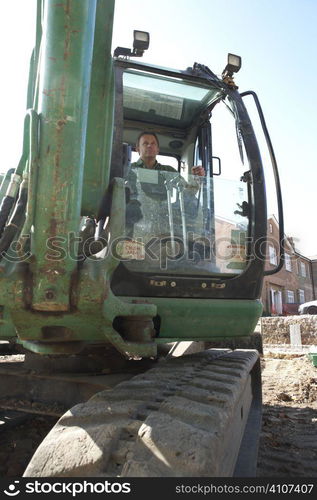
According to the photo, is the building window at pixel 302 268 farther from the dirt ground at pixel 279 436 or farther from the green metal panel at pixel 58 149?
the green metal panel at pixel 58 149

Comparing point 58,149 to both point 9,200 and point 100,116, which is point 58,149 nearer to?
point 9,200

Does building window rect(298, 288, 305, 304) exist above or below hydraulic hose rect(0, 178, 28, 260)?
above

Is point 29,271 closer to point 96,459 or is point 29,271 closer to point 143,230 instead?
point 96,459

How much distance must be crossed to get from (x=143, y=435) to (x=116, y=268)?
931 millimetres

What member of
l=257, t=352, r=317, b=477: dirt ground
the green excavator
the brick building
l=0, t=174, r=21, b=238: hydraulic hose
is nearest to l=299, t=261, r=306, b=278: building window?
the brick building

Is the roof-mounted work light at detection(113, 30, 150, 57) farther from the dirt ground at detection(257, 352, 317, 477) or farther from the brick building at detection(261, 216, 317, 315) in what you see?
the brick building at detection(261, 216, 317, 315)

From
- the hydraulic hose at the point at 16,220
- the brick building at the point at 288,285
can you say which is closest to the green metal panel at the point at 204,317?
the hydraulic hose at the point at 16,220

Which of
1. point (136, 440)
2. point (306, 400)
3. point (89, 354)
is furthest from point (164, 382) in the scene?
point (306, 400)

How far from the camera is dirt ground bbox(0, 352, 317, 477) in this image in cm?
280

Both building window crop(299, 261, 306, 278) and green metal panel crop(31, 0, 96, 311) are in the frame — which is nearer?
green metal panel crop(31, 0, 96, 311)

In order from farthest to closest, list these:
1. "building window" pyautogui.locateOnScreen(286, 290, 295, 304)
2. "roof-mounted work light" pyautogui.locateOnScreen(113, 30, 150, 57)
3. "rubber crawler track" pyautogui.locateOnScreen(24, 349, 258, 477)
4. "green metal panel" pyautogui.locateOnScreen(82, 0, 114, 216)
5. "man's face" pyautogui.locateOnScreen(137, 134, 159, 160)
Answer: "building window" pyautogui.locateOnScreen(286, 290, 295, 304)
"man's face" pyautogui.locateOnScreen(137, 134, 159, 160)
"roof-mounted work light" pyautogui.locateOnScreen(113, 30, 150, 57)
"green metal panel" pyautogui.locateOnScreen(82, 0, 114, 216)
"rubber crawler track" pyautogui.locateOnScreen(24, 349, 258, 477)

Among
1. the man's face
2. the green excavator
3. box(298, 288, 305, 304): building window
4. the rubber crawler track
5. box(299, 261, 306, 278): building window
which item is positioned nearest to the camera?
the rubber crawler track

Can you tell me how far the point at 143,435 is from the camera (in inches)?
50.3

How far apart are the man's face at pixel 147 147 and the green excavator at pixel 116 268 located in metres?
0.54
